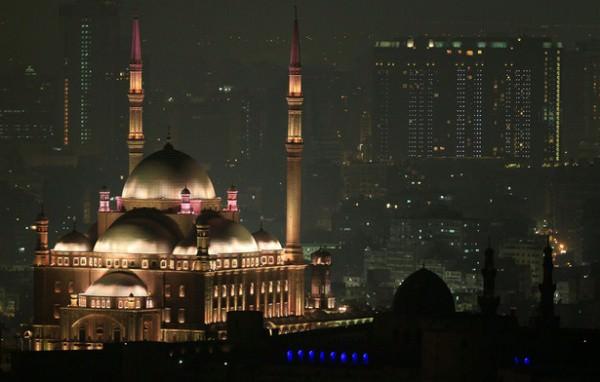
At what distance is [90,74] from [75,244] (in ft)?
240

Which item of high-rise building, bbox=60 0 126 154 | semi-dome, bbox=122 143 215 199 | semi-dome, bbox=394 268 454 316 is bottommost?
semi-dome, bbox=394 268 454 316

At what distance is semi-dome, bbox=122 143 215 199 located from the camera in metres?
121

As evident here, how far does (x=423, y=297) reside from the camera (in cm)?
10406

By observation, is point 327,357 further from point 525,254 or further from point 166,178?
point 525,254

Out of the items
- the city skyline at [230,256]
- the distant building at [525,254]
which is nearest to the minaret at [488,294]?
the city skyline at [230,256]

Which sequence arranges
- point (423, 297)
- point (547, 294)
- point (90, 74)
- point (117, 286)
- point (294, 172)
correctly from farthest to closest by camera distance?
point (90, 74), point (294, 172), point (117, 286), point (547, 294), point (423, 297)

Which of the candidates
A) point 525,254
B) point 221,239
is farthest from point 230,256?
point 525,254

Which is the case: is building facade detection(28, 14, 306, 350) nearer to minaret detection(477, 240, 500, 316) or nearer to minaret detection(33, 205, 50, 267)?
minaret detection(33, 205, 50, 267)

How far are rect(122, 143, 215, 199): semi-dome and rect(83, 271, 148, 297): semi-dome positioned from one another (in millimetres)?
4884

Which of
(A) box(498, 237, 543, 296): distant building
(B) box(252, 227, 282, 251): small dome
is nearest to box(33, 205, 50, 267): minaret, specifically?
(B) box(252, 227, 282, 251): small dome

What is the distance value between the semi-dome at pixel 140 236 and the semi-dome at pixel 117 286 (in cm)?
158

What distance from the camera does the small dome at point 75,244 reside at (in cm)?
11994

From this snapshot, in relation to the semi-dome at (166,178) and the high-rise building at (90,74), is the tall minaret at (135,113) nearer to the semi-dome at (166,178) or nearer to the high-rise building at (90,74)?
the semi-dome at (166,178)

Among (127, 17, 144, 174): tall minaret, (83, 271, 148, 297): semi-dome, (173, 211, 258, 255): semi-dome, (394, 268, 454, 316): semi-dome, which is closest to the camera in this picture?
(394, 268, 454, 316): semi-dome
